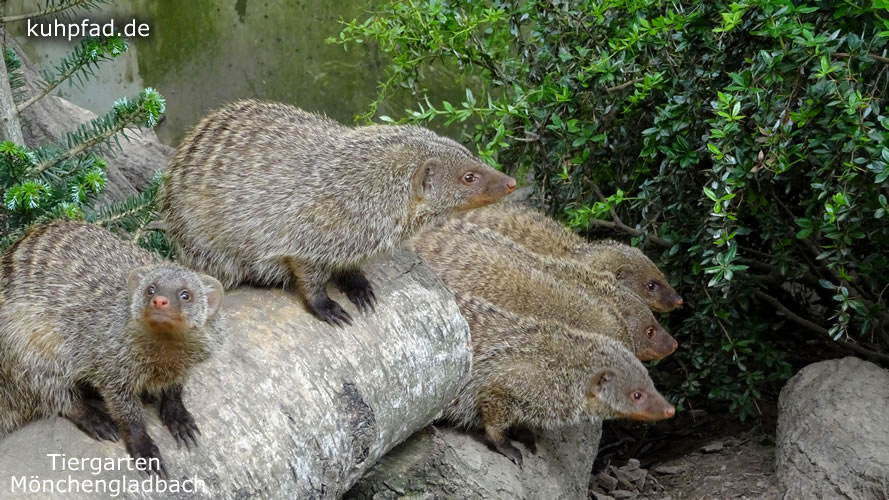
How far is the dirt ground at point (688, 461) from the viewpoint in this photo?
3.71 metres

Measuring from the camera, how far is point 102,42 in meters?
3.08

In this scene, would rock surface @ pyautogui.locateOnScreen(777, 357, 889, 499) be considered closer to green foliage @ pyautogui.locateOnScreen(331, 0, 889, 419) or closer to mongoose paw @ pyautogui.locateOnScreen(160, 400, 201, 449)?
green foliage @ pyautogui.locateOnScreen(331, 0, 889, 419)

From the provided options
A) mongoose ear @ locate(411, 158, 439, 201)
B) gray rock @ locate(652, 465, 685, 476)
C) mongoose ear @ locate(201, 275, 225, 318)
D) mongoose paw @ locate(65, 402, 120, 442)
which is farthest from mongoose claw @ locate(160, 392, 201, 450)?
gray rock @ locate(652, 465, 685, 476)

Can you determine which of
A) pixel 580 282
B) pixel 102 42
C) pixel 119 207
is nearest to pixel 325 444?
pixel 119 207

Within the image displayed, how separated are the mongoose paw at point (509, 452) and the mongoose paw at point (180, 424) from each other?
4.51ft

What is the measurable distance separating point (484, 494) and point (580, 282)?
122 cm

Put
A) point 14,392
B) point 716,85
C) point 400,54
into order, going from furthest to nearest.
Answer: point 400,54, point 716,85, point 14,392

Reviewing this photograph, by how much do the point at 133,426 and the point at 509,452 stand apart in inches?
60.0

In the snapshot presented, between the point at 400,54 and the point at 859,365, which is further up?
the point at 400,54

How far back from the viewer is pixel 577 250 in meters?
4.37

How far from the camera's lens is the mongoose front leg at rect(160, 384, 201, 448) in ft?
7.22

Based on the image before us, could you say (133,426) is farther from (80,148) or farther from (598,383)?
(598,383)

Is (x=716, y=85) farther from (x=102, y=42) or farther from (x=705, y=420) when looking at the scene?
(x=102, y=42)

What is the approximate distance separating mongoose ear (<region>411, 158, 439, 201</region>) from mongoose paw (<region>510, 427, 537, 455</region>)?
1049 mm
